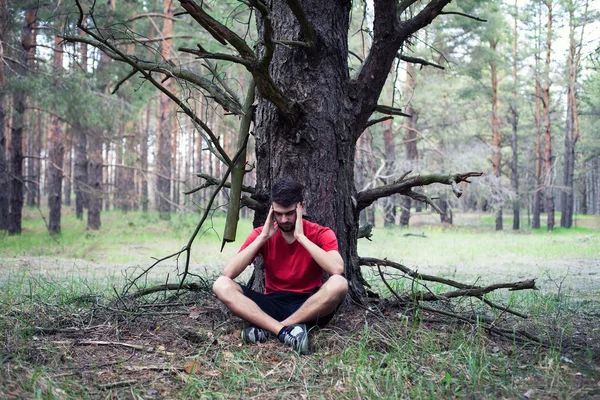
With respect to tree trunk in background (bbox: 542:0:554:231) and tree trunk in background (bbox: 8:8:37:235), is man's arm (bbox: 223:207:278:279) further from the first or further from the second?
tree trunk in background (bbox: 542:0:554:231)

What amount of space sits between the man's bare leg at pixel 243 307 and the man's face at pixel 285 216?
57cm

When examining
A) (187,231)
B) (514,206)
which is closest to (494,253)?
(187,231)

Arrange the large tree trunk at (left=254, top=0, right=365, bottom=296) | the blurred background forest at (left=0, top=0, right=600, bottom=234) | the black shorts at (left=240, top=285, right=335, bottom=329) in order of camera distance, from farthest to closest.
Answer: the blurred background forest at (left=0, top=0, right=600, bottom=234) → the large tree trunk at (left=254, top=0, right=365, bottom=296) → the black shorts at (left=240, top=285, right=335, bottom=329)

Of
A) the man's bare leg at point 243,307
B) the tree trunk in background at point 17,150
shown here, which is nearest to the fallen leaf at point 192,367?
the man's bare leg at point 243,307

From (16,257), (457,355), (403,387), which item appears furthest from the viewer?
(16,257)

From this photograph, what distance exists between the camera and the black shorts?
3977mm

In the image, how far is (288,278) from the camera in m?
4.15

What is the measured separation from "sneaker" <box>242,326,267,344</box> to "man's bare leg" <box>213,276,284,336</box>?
4cm

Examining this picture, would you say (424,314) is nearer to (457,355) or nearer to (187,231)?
(457,355)

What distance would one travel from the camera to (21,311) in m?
4.21

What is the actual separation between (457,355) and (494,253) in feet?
35.3

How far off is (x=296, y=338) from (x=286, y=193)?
3.43 ft

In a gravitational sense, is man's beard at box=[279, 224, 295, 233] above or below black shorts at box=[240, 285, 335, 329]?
above

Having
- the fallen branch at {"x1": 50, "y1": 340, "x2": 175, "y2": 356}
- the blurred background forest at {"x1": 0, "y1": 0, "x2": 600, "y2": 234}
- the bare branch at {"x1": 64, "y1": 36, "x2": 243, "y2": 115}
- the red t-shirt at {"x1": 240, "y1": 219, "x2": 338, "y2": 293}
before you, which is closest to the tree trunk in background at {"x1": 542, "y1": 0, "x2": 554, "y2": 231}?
the blurred background forest at {"x1": 0, "y1": 0, "x2": 600, "y2": 234}
